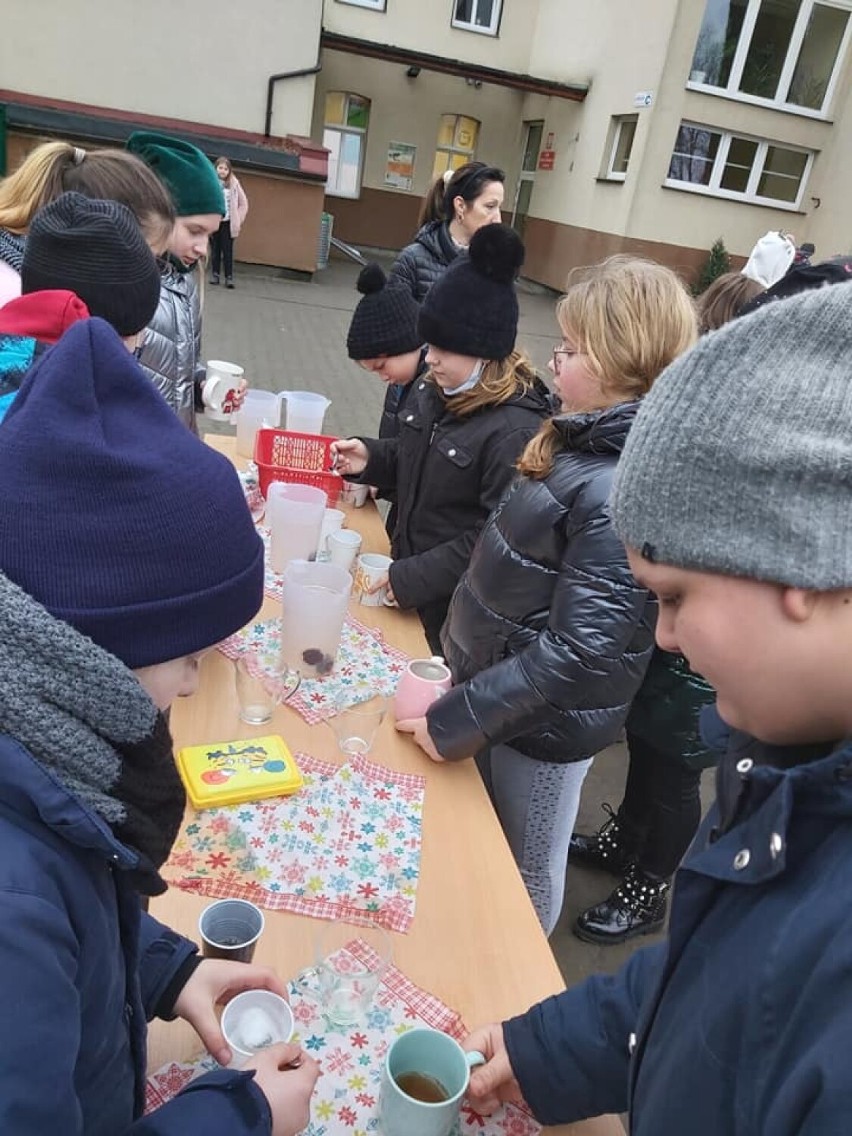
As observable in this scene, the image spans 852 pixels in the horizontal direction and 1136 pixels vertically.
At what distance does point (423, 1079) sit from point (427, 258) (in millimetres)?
4282

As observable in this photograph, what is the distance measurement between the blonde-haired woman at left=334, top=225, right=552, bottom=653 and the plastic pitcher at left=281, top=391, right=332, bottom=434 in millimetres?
730

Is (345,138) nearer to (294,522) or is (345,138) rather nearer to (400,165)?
(400,165)

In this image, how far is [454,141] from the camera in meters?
19.7

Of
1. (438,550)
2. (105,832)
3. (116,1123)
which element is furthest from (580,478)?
(116,1123)

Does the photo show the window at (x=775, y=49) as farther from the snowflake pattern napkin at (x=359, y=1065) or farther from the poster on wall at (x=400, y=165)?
the snowflake pattern napkin at (x=359, y=1065)

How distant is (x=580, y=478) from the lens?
183 centimetres

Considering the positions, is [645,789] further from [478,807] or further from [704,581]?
[704,581]

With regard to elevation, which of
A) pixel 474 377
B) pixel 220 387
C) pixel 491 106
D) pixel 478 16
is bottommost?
pixel 220 387

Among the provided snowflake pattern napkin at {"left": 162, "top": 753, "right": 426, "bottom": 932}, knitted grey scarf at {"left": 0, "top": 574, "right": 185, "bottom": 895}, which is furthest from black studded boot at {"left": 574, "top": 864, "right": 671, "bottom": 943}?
knitted grey scarf at {"left": 0, "top": 574, "right": 185, "bottom": 895}

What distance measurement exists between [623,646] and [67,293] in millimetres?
1450

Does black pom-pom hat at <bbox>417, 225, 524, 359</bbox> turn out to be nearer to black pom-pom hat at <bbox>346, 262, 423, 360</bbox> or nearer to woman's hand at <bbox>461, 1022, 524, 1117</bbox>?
black pom-pom hat at <bbox>346, 262, 423, 360</bbox>

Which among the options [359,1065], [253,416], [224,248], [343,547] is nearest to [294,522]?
[343,547]

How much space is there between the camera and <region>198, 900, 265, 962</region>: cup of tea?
4.08 ft

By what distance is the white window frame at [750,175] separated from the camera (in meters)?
15.2
